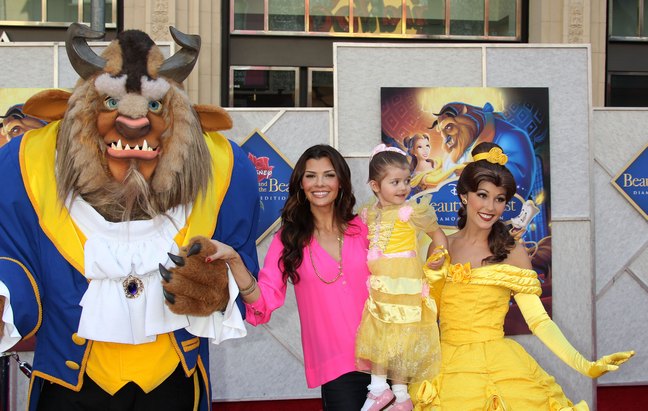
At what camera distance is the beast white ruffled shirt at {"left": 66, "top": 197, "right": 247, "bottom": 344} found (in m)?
2.13

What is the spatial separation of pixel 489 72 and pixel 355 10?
9.84 feet

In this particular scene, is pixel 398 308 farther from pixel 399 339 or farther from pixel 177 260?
pixel 177 260

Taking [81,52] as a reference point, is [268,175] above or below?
below

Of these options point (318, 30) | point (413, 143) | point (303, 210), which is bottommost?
point (303, 210)

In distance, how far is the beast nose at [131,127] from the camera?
7.11 feet

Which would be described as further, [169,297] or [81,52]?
[81,52]

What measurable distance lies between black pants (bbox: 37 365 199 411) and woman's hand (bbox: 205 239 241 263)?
0.38 meters

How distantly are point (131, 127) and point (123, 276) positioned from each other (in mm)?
432

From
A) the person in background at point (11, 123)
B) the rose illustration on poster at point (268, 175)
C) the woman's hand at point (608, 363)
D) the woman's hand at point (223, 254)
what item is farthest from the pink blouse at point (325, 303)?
the person in background at point (11, 123)

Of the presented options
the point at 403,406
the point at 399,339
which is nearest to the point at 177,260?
the point at 399,339

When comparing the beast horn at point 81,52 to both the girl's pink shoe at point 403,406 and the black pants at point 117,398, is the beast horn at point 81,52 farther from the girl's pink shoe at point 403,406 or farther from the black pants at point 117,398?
the girl's pink shoe at point 403,406

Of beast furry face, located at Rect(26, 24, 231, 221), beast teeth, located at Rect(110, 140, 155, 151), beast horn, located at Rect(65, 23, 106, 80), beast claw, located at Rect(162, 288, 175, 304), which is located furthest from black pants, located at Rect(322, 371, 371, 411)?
beast horn, located at Rect(65, 23, 106, 80)

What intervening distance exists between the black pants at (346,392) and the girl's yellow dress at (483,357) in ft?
0.63

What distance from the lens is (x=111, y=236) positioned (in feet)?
7.14
